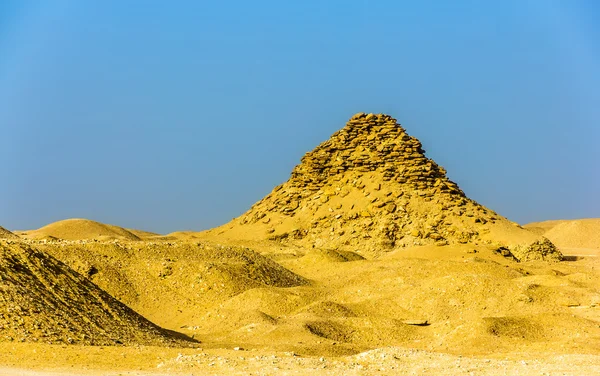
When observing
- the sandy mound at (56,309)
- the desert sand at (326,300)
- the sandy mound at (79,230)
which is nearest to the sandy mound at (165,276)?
the desert sand at (326,300)

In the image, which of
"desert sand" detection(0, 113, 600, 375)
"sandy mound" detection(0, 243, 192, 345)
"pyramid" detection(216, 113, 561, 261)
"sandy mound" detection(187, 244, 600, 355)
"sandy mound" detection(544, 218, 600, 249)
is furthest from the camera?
"sandy mound" detection(544, 218, 600, 249)

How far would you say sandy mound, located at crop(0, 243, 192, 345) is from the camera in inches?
522

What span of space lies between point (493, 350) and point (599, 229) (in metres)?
41.4

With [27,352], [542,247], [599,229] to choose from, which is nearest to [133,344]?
[27,352]

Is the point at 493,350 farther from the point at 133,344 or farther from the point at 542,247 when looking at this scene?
the point at 542,247

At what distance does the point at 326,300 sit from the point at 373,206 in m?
16.9

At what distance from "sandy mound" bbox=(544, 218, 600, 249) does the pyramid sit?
14.5 metres

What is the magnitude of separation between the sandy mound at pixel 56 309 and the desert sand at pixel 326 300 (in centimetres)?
3

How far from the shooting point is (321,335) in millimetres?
16797

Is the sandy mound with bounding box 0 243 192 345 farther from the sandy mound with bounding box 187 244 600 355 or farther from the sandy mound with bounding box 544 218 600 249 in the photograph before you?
the sandy mound with bounding box 544 218 600 249

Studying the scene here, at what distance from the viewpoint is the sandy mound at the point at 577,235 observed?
51.2 meters

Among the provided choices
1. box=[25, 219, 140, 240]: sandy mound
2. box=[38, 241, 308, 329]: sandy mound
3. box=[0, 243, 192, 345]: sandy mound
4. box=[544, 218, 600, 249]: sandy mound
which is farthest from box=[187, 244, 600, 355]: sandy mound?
box=[544, 218, 600, 249]: sandy mound

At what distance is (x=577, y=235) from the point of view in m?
52.8

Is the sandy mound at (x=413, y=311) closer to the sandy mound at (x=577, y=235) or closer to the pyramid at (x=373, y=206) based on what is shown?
the pyramid at (x=373, y=206)
